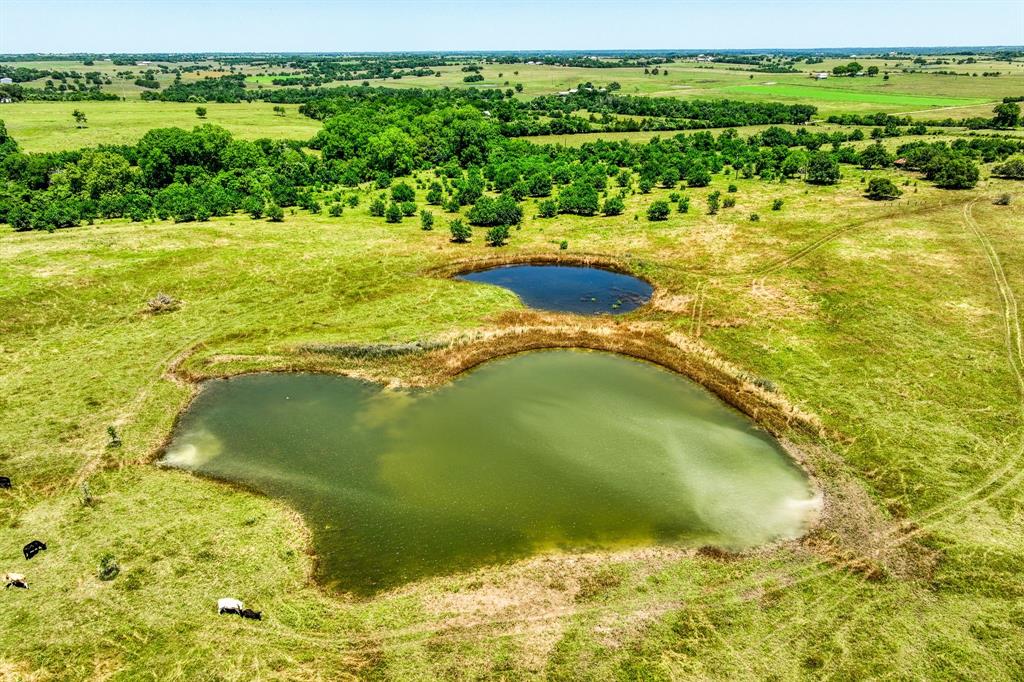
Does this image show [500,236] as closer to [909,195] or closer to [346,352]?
[346,352]

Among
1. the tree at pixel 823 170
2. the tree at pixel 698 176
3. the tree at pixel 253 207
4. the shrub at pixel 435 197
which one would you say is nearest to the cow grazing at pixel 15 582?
the tree at pixel 253 207

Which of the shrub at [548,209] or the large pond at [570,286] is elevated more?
the shrub at [548,209]

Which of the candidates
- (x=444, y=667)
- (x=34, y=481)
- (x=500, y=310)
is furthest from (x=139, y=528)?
(x=500, y=310)

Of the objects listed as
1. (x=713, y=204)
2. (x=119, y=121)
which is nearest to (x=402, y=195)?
(x=713, y=204)

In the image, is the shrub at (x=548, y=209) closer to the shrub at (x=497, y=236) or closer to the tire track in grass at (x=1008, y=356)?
the shrub at (x=497, y=236)

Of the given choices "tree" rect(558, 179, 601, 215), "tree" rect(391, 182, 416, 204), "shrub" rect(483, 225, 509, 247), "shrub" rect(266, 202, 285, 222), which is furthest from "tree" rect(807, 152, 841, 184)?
"shrub" rect(266, 202, 285, 222)

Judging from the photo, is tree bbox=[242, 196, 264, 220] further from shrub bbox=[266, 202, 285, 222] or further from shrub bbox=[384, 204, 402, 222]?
shrub bbox=[384, 204, 402, 222]

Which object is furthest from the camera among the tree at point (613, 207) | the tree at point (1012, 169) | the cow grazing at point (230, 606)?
the tree at point (1012, 169)

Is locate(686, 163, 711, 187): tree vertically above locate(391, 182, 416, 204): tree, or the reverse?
locate(686, 163, 711, 187): tree
